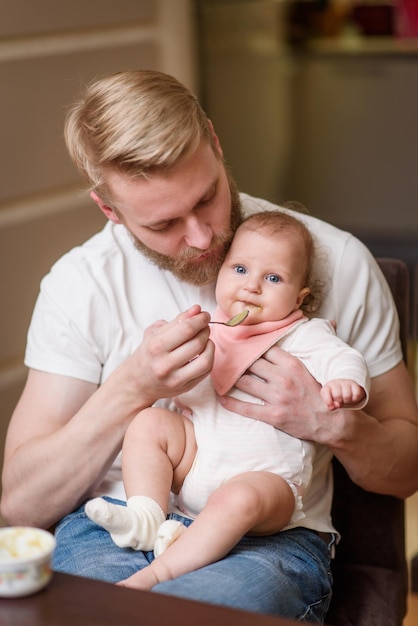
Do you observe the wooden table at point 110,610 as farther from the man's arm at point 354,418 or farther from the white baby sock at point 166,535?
the man's arm at point 354,418

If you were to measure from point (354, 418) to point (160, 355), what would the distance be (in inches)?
→ 14.3

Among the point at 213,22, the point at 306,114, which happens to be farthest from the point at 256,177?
the point at 213,22

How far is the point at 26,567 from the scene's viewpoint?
3.52 ft

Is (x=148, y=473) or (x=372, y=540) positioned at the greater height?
(x=148, y=473)

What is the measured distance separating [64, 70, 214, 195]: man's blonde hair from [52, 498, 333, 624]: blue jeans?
611 millimetres

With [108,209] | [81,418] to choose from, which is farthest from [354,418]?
[108,209]

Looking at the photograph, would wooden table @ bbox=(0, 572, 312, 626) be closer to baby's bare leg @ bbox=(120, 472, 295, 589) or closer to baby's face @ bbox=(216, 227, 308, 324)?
baby's bare leg @ bbox=(120, 472, 295, 589)

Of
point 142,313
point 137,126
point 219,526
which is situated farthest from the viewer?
point 142,313

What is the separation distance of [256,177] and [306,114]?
434mm

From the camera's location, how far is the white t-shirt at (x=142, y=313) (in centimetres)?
170

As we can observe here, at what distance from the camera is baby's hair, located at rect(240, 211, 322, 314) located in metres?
1.60

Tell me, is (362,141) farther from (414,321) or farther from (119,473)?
(119,473)

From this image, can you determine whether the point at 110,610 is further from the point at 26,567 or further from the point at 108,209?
the point at 108,209

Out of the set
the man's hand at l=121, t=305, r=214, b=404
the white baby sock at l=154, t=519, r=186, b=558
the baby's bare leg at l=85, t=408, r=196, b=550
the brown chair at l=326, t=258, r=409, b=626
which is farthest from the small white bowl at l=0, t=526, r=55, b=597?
the brown chair at l=326, t=258, r=409, b=626
